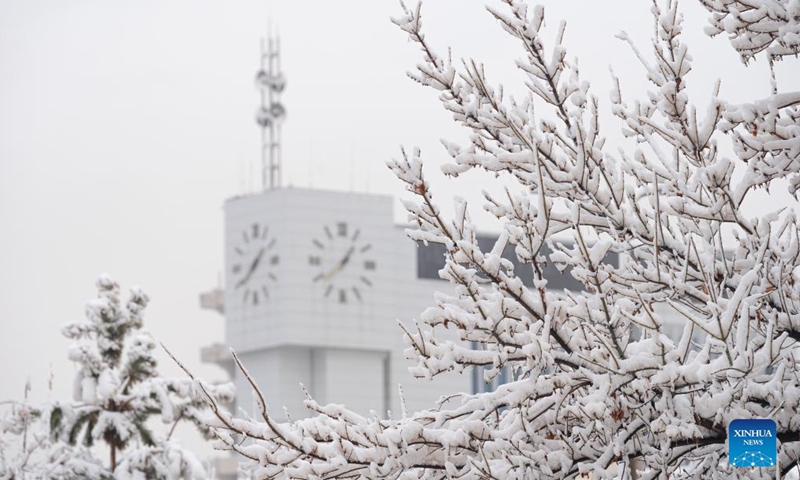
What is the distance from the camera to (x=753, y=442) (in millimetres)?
6215

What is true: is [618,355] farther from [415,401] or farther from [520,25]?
[415,401]

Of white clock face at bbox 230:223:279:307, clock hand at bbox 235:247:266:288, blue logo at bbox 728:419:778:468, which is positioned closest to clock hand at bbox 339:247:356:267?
white clock face at bbox 230:223:279:307

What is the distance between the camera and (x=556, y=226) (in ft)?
25.7

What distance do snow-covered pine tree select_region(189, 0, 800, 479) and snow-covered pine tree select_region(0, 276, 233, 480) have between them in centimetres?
1153

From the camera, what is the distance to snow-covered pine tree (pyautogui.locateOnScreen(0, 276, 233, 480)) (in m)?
19.1

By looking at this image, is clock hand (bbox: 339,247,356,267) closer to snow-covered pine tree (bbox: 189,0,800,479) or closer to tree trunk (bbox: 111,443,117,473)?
tree trunk (bbox: 111,443,117,473)

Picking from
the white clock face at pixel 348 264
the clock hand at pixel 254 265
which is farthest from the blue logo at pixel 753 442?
the clock hand at pixel 254 265

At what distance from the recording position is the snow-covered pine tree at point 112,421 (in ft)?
62.6

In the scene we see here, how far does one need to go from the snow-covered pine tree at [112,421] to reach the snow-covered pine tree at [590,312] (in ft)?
37.8

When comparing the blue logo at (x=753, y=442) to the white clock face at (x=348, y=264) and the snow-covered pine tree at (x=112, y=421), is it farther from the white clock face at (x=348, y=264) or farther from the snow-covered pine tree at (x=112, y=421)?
the white clock face at (x=348, y=264)

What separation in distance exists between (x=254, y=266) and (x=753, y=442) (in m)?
97.7

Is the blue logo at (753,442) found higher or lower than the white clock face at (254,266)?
lower

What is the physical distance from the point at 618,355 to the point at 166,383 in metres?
13.3

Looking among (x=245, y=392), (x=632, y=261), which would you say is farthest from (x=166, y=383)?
(x=245, y=392)
